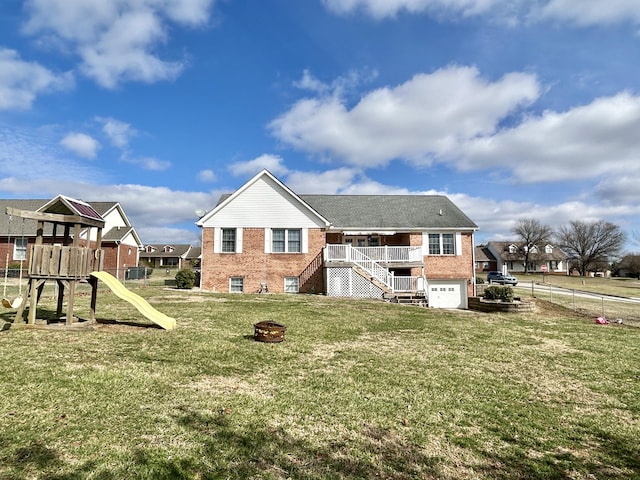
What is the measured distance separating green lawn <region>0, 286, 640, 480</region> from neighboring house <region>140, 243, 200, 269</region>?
75.7 metres

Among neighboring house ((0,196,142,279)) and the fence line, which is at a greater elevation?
neighboring house ((0,196,142,279))

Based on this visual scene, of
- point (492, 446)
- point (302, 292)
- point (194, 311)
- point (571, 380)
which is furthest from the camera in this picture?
point (302, 292)

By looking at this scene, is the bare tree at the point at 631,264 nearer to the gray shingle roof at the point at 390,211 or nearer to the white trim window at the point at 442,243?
the gray shingle roof at the point at 390,211

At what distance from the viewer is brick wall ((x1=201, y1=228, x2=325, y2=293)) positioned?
920 inches

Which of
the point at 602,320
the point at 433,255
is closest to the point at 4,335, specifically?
the point at 602,320

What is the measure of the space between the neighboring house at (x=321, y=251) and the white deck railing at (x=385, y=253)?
0.06m

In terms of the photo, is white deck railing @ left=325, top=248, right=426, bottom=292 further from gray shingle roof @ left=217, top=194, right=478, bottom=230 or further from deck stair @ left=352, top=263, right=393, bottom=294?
gray shingle roof @ left=217, top=194, right=478, bottom=230

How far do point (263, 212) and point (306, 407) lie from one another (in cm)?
1929

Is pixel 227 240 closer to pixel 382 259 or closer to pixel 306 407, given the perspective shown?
pixel 382 259

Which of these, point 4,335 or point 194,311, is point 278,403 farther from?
point 194,311

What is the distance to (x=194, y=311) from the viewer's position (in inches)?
529

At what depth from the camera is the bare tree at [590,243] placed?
3130 inches

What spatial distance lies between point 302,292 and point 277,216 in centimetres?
507

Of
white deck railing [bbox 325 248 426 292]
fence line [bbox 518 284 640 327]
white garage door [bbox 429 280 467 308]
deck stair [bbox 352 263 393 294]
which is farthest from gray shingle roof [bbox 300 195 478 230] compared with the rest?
fence line [bbox 518 284 640 327]
